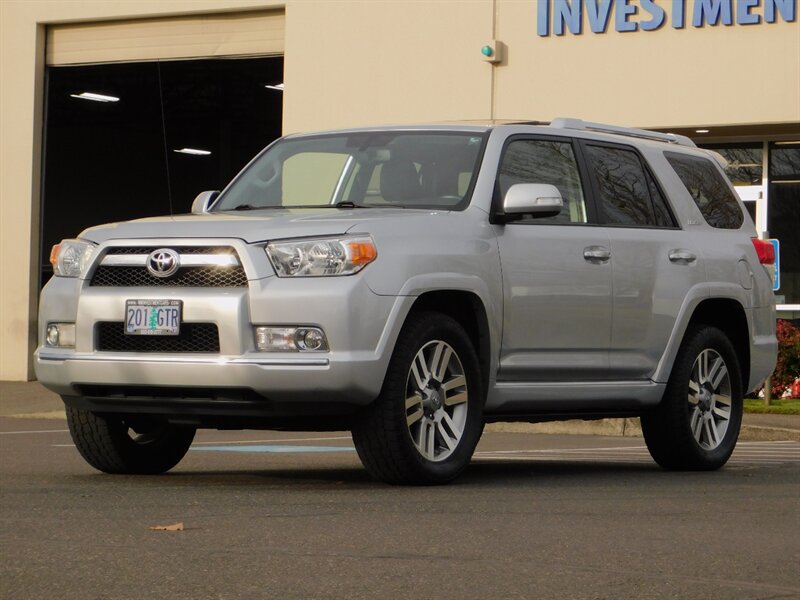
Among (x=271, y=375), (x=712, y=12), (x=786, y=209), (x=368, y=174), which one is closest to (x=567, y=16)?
(x=712, y=12)

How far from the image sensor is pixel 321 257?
7.86 metres

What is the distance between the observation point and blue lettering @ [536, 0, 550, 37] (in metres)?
20.4

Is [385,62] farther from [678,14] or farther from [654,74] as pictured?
[678,14]

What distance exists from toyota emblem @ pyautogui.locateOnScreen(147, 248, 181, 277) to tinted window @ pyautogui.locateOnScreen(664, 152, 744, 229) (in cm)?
371

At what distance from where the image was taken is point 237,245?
7887 millimetres

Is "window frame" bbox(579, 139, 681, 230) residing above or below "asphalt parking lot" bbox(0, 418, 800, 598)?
above

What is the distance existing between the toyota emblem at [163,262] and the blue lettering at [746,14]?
12.7m

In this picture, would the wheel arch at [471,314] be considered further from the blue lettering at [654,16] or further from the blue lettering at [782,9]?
the blue lettering at [654,16]

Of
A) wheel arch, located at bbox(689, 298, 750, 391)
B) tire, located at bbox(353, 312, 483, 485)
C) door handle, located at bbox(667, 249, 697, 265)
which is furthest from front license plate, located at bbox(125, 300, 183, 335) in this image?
wheel arch, located at bbox(689, 298, 750, 391)

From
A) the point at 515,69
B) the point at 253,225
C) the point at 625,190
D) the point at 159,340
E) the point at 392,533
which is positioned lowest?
the point at 392,533

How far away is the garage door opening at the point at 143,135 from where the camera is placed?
2831cm

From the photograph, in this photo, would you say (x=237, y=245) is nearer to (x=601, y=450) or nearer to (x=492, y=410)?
(x=492, y=410)

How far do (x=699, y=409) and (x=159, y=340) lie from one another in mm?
3615

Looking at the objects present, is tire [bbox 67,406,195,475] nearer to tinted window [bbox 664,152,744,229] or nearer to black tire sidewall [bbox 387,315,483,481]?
black tire sidewall [bbox 387,315,483,481]
